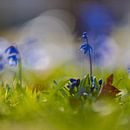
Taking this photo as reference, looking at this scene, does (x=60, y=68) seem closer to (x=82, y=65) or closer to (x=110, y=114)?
(x=82, y=65)

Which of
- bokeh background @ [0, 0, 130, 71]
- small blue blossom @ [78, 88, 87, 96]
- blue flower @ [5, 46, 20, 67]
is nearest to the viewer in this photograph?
small blue blossom @ [78, 88, 87, 96]

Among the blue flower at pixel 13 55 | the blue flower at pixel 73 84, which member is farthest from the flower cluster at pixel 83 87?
the blue flower at pixel 13 55

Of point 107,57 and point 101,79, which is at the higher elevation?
point 107,57

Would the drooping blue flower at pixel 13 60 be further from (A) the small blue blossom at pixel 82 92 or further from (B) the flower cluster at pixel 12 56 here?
(A) the small blue blossom at pixel 82 92

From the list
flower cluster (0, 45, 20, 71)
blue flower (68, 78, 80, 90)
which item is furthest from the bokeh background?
blue flower (68, 78, 80, 90)

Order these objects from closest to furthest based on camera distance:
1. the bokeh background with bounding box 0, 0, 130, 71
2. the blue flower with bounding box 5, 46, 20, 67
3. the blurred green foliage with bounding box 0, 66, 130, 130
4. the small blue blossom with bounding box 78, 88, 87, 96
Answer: the blurred green foliage with bounding box 0, 66, 130, 130 < the small blue blossom with bounding box 78, 88, 87, 96 < the blue flower with bounding box 5, 46, 20, 67 < the bokeh background with bounding box 0, 0, 130, 71

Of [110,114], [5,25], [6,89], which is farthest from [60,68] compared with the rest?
[5,25]

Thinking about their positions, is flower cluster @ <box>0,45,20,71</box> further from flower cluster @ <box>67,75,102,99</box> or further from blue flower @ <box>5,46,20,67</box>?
flower cluster @ <box>67,75,102,99</box>

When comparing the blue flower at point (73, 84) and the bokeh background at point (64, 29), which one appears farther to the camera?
the bokeh background at point (64, 29)
